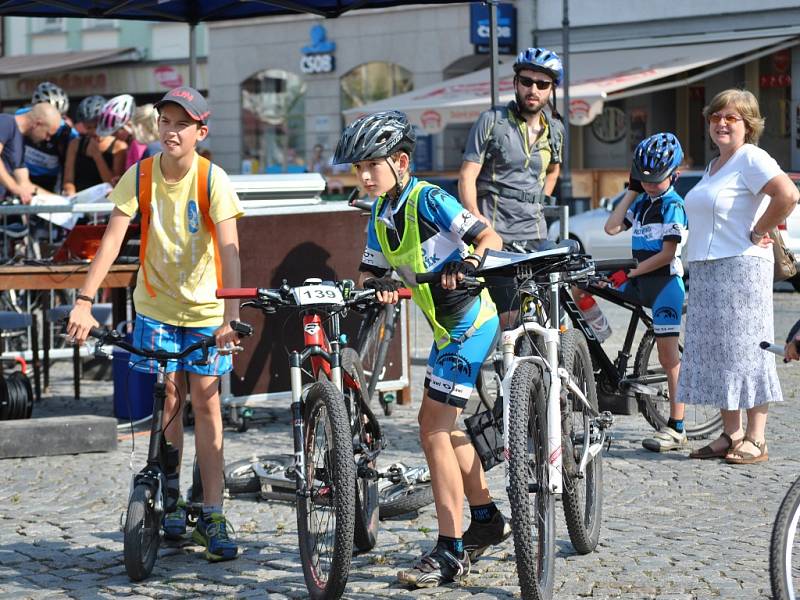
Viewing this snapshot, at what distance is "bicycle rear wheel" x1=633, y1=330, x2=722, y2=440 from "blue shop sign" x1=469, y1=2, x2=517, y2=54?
2400 centimetres

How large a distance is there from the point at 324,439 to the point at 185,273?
3.54 feet

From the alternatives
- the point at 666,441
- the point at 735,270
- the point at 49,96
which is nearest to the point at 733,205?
the point at 735,270

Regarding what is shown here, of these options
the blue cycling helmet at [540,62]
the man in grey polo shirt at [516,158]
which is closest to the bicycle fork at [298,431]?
the man in grey polo shirt at [516,158]

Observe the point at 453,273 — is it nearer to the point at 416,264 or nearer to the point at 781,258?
the point at 416,264

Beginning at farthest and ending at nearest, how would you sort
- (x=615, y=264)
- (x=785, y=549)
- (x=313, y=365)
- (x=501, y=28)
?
(x=501, y=28) → (x=313, y=365) → (x=615, y=264) → (x=785, y=549)

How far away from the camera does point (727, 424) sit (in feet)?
26.5

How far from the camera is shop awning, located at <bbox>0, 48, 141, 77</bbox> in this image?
3938 centimetres

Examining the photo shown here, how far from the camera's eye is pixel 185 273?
20.4 ft

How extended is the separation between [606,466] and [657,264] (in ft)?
3.89

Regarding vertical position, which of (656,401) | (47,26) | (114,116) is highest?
(47,26)

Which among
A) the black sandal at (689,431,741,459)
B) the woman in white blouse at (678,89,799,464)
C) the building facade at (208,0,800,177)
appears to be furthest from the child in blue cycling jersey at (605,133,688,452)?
the building facade at (208,0,800,177)

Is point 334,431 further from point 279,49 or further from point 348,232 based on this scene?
point 279,49

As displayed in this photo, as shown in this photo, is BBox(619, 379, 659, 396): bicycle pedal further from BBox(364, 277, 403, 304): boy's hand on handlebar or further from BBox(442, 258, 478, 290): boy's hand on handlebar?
BBox(442, 258, 478, 290): boy's hand on handlebar

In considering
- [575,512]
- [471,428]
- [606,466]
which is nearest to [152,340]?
[471,428]
